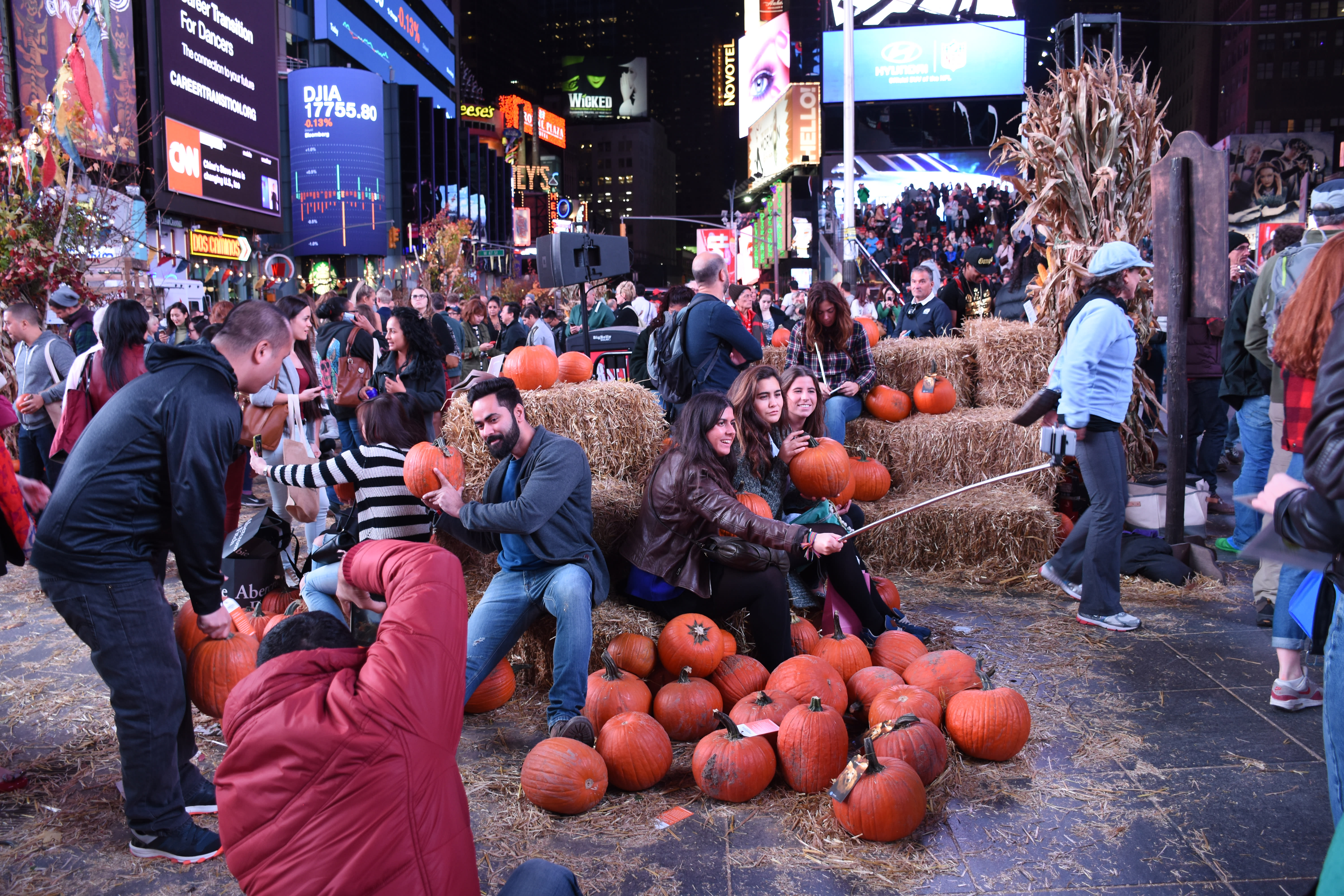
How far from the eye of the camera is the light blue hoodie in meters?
4.91

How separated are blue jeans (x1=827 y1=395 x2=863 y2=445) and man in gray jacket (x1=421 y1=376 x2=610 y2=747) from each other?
3.25 m

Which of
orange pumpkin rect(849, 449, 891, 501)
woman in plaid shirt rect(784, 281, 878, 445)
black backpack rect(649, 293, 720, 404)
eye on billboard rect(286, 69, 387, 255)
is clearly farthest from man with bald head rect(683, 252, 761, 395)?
eye on billboard rect(286, 69, 387, 255)

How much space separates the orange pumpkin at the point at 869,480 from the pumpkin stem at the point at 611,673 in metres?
2.70

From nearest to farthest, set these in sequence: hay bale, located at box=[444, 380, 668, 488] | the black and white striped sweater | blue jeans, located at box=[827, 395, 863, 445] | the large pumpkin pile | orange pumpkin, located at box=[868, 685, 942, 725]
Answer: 1. the large pumpkin pile
2. orange pumpkin, located at box=[868, 685, 942, 725]
3. the black and white striped sweater
4. hay bale, located at box=[444, 380, 668, 488]
5. blue jeans, located at box=[827, 395, 863, 445]

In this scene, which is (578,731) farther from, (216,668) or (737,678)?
(216,668)

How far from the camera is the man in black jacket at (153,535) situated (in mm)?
2850

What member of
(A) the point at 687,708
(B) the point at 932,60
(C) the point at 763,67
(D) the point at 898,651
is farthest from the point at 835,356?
(C) the point at 763,67

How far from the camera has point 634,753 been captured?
11.1 ft

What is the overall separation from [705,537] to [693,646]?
52 centimetres

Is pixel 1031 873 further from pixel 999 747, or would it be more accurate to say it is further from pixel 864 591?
pixel 864 591

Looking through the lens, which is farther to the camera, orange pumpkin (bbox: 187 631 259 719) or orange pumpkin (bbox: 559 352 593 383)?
orange pumpkin (bbox: 559 352 593 383)

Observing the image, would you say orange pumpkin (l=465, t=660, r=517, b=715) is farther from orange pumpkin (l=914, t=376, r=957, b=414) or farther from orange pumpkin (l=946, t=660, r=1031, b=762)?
orange pumpkin (l=914, t=376, r=957, b=414)

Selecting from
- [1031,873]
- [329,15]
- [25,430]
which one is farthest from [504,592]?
[329,15]

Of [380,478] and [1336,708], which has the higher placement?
[380,478]
